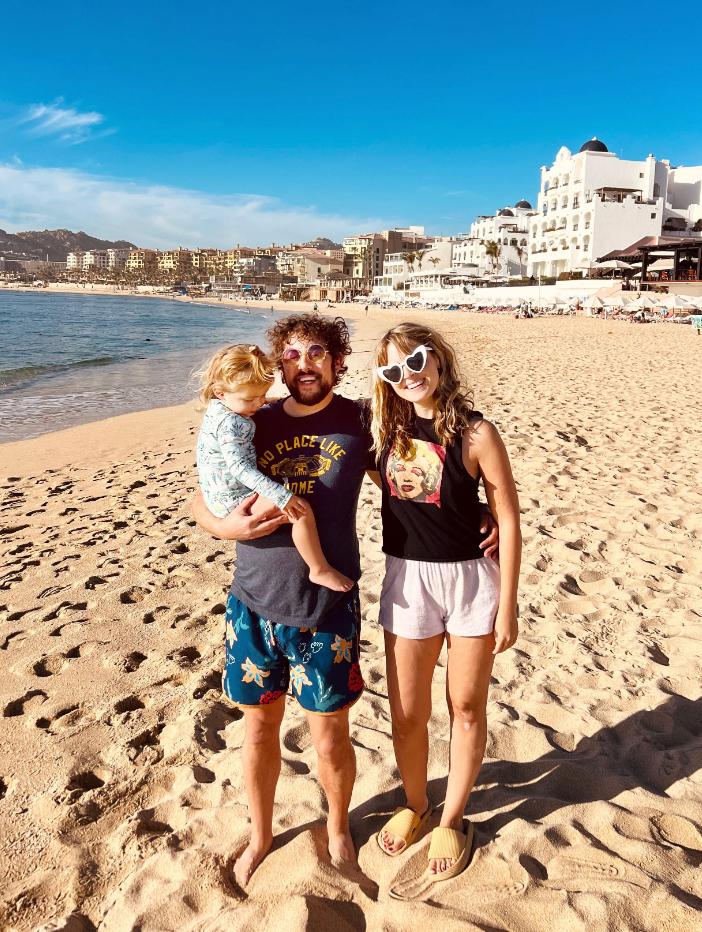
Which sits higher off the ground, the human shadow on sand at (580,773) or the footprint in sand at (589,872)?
the footprint in sand at (589,872)

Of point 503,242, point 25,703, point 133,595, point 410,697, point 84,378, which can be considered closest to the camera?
point 410,697

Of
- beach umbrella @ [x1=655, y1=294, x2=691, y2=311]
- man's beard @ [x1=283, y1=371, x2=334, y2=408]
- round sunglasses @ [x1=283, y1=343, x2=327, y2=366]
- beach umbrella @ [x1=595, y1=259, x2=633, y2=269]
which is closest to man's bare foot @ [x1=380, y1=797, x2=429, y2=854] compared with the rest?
man's beard @ [x1=283, y1=371, x2=334, y2=408]

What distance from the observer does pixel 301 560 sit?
70.5 inches

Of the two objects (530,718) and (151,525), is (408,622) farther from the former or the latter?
(151,525)

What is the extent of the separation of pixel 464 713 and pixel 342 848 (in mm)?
594

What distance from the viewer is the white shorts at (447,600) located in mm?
1891

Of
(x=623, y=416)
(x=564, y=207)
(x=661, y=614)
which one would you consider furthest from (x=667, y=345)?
(x=564, y=207)

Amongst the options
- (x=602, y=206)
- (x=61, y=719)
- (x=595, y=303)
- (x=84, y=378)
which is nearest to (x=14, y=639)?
(x=61, y=719)

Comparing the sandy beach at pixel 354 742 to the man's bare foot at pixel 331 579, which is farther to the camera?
the sandy beach at pixel 354 742

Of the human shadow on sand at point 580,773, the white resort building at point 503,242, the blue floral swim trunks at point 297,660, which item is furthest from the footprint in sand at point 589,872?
the white resort building at point 503,242

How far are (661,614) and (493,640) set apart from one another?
217 cm

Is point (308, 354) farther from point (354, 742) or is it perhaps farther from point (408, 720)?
point (354, 742)

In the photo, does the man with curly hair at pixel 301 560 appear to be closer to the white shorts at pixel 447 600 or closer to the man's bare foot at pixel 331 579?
the man's bare foot at pixel 331 579

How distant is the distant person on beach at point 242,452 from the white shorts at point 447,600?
22cm
